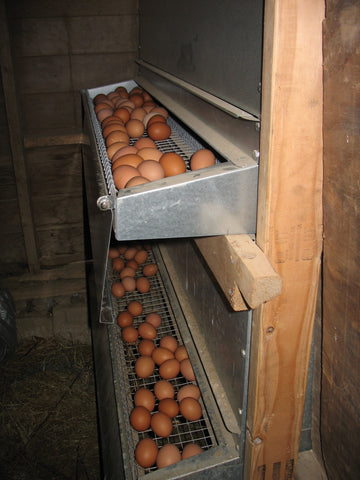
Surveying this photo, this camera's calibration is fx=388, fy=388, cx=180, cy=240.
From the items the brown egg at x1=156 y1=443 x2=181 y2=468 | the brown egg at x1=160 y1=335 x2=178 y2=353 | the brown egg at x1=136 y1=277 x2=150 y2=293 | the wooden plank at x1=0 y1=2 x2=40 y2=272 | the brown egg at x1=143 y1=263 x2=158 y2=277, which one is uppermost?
the wooden plank at x1=0 y1=2 x2=40 y2=272

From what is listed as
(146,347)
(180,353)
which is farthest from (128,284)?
(180,353)

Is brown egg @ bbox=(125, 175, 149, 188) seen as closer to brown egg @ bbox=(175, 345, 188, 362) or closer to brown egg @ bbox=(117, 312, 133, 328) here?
brown egg @ bbox=(175, 345, 188, 362)

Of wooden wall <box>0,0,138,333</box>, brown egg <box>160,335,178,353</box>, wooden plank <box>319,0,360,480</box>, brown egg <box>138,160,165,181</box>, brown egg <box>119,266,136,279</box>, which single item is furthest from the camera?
wooden wall <box>0,0,138,333</box>

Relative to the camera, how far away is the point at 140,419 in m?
1.34

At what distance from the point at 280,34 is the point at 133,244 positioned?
197cm

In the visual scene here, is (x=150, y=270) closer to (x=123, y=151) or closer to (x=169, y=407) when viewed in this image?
(x=169, y=407)

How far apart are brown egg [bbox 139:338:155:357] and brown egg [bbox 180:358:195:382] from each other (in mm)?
165

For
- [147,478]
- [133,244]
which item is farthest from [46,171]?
[147,478]

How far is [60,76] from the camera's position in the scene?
264 centimetres

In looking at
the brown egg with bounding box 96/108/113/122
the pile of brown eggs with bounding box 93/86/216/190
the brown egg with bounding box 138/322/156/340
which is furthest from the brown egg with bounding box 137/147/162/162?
the brown egg with bounding box 138/322/156/340

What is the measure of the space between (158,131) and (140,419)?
3.26ft

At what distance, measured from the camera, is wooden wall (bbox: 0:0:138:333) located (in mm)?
2496

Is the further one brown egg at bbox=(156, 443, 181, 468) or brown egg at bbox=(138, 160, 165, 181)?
brown egg at bbox=(156, 443, 181, 468)

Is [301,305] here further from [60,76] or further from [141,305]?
[60,76]
